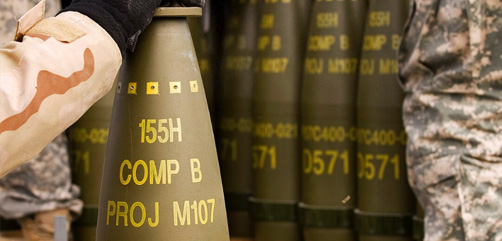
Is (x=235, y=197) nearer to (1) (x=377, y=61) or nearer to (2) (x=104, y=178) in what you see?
(1) (x=377, y=61)

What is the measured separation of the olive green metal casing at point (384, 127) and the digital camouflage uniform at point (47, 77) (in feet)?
4.00

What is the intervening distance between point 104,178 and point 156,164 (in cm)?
11

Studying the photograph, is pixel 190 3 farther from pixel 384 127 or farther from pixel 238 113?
pixel 238 113

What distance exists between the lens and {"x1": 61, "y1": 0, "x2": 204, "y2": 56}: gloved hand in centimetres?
128

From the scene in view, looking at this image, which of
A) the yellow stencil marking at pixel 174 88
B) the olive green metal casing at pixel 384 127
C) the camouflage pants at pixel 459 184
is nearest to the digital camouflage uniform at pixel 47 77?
the yellow stencil marking at pixel 174 88

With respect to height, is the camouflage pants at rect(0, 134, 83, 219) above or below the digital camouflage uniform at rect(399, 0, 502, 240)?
below

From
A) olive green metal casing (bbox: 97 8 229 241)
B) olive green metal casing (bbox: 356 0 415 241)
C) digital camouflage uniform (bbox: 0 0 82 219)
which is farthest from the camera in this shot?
digital camouflage uniform (bbox: 0 0 82 219)

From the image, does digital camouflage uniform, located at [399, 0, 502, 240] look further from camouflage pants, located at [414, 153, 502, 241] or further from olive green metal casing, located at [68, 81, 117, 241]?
olive green metal casing, located at [68, 81, 117, 241]

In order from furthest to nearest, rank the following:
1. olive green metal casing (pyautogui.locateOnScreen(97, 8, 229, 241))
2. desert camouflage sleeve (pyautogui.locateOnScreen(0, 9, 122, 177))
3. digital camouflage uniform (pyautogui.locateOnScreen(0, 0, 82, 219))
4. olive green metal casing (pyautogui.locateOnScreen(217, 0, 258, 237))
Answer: olive green metal casing (pyautogui.locateOnScreen(217, 0, 258, 237)), digital camouflage uniform (pyautogui.locateOnScreen(0, 0, 82, 219)), olive green metal casing (pyautogui.locateOnScreen(97, 8, 229, 241)), desert camouflage sleeve (pyautogui.locateOnScreen(0, 9, 122, 177))

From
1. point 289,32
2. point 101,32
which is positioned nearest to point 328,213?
point 289,32

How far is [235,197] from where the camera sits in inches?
108

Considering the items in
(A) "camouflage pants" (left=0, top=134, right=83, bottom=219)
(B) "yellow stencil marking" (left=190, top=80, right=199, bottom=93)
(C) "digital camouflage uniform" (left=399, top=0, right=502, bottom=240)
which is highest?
(B) "yellow stencil marking" (left=190, top=80, right=199, bottom=93)

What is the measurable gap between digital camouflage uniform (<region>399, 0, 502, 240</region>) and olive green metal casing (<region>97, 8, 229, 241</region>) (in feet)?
2.75

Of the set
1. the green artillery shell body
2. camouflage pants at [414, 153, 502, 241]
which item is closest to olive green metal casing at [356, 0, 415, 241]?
camouflage pants at [414, 153, 502, 241]
